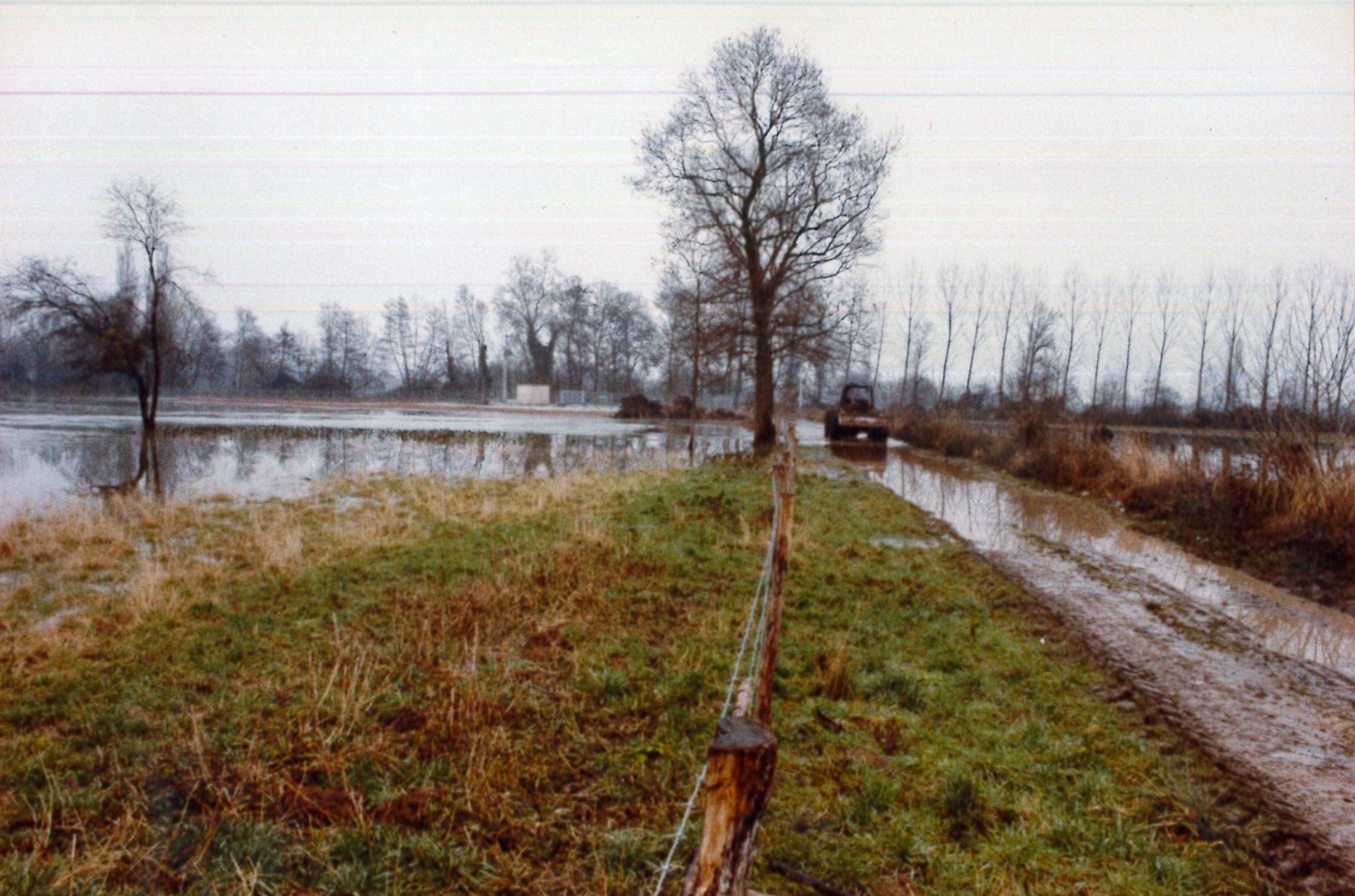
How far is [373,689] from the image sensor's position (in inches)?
179

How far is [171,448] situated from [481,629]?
20425mm

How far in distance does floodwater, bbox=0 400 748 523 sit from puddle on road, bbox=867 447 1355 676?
8.73m

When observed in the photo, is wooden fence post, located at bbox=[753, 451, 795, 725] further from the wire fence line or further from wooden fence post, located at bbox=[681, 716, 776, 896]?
wooden fence post, located at bbox=[681, 716, 776, 896]

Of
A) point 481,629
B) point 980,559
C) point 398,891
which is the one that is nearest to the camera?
point 398,891

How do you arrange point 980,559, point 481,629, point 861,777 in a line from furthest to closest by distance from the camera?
point 980,559
point 481,629
point 861,777

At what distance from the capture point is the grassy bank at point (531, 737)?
3.02m

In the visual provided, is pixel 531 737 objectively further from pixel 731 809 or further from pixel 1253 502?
pixel 1253 502

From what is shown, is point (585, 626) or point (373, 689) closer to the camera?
point (373, 689)

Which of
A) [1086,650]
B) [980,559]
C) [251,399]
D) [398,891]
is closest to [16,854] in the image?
[398,891]

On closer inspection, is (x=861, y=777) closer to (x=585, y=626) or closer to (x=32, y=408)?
(x=585, y=626)

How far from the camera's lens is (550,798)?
11.4ft

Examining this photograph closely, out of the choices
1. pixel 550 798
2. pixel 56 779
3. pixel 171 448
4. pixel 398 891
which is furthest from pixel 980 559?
pixel 171 448

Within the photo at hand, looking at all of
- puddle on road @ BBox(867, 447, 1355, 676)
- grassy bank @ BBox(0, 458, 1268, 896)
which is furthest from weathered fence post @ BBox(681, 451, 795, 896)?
puddle on road @ BBox(867, 447, 1355, 676)

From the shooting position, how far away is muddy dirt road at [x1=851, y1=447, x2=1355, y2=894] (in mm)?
3725
